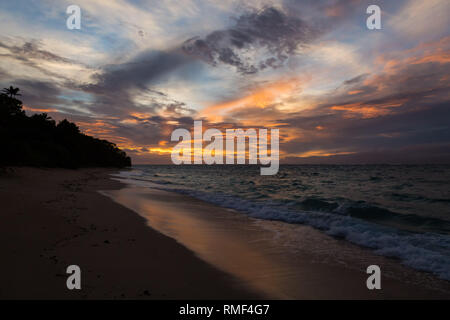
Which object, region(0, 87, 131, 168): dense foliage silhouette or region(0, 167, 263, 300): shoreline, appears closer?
region(0, 167, 263, 300): shoreline

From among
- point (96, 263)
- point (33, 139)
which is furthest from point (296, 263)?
point (33, 139)

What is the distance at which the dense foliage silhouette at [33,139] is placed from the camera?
28.9 m

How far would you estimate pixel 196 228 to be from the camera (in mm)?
9406

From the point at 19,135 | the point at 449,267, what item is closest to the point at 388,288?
the point at 449,267

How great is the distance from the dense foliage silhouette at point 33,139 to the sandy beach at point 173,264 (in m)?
27.3

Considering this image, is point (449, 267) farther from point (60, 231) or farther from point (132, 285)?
point (60, 231)

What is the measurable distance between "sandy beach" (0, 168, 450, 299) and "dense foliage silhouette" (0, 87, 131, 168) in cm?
2728

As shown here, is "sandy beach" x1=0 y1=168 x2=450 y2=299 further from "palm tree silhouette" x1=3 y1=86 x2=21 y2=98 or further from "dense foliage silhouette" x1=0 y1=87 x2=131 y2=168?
"palm tree silhouette" x1=3 y1=86 x2=21 y2=98

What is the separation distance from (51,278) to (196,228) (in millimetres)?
5825

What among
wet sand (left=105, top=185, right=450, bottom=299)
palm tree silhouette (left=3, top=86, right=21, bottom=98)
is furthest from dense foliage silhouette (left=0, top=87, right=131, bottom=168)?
wet sand (left=105, top=185, right=450, bottom=299)

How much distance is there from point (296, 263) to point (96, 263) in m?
4.79

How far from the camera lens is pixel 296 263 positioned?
5992mm

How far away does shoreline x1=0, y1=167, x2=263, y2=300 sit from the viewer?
3748mm

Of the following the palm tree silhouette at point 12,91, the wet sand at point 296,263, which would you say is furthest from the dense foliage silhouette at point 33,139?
the wet sand at point 296,263
